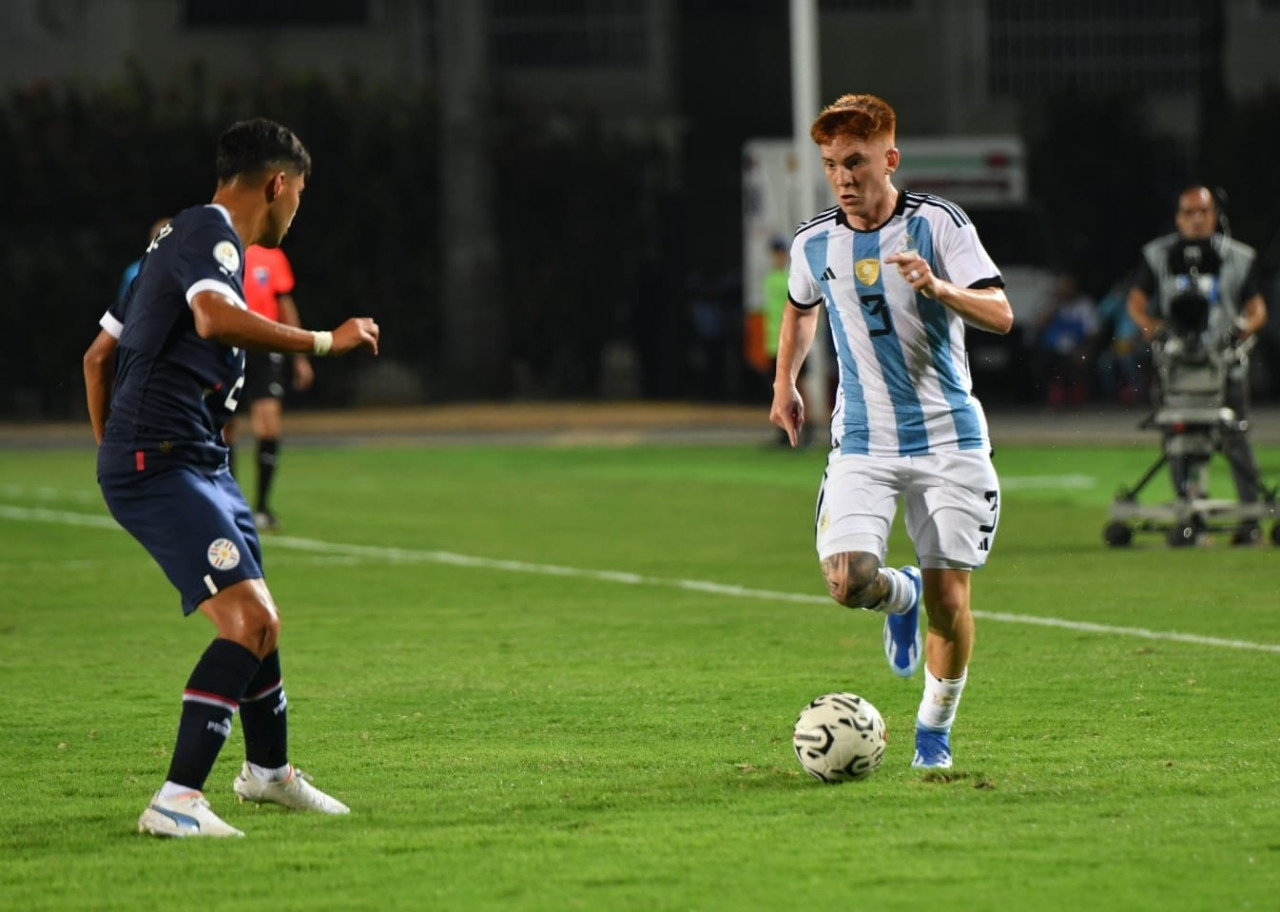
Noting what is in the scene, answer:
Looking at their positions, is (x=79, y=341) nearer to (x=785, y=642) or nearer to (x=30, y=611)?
(x=30, y=611)

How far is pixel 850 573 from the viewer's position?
307 inches

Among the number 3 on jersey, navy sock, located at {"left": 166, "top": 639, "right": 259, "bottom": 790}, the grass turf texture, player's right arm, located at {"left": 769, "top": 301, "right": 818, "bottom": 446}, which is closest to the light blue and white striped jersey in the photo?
the number 3 on jersey

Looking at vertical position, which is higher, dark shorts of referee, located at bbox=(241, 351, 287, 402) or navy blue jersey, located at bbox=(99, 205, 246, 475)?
navy blue jersey, located at bbox=(99, 205, 246, 475)

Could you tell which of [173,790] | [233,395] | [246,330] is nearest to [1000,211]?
[233,395]

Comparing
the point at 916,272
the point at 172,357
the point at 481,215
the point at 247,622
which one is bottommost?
the point at 481,215

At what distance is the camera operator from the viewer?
589 inches

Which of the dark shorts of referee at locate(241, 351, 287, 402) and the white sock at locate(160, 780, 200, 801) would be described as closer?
the white sock at locate(160, 780, 200, 801)

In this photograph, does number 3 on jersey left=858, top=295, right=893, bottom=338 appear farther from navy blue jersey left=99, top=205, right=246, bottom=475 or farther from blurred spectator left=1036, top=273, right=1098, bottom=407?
blurred spectator left=1036, top=273, right=1098, bottom=407

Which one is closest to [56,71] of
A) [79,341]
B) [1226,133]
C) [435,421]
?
[79,341]

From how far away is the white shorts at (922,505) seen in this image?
307 inches

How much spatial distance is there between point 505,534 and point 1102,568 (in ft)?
15.7

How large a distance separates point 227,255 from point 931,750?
280 cm

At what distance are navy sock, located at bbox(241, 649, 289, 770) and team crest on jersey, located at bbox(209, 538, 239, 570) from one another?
44cm

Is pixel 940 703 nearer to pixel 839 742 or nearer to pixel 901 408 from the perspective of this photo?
pixel 839 742
